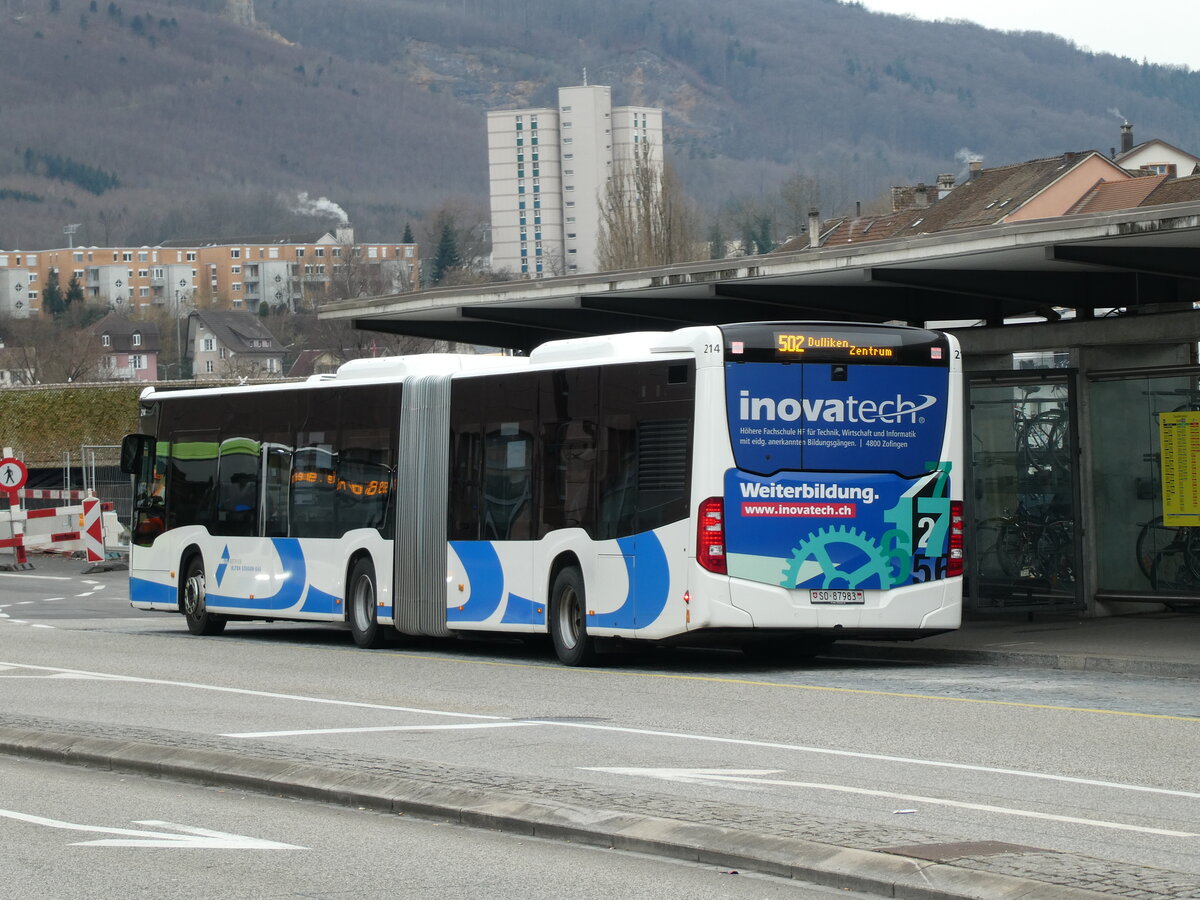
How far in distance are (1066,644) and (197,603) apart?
11.0 meters

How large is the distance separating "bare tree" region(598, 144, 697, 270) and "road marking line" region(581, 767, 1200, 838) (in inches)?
2331

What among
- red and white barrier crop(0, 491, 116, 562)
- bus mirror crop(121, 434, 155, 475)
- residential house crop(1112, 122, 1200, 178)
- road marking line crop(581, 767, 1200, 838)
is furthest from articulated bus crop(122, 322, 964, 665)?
residential house crop(1112, 122, 1200, 178)

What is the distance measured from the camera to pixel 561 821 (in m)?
8.35

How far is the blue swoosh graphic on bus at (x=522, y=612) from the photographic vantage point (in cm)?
1797

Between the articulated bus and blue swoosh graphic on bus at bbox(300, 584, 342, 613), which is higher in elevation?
the articulated bus

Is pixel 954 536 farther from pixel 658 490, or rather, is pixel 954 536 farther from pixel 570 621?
pixel 570 621

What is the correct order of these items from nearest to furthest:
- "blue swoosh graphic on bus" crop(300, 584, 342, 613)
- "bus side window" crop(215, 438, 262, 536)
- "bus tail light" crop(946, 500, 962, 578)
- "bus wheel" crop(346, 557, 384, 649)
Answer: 1. "bus tail light" crop(946, 500, 962, 578)
2. "bus wheel" crop(346, 557, 384, 649)
3. "blue swoosh graphic on bus" crop(300, 584, 342, 613)
4. "bus side window" crop(215, 438, 262, 536)

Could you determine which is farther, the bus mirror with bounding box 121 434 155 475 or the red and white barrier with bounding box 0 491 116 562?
the red and white barrier with bounding box 0 491 116 562

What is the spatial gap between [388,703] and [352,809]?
5.13m

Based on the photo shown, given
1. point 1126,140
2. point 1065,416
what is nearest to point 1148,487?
point 1065,416

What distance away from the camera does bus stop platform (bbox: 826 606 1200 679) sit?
51.1 ft

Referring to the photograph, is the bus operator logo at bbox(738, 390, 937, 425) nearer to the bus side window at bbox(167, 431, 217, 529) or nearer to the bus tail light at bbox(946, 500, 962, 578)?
the bus tail light at bbox(946, 500, 962, 578)

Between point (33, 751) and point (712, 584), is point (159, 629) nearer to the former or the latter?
point (712, 584)

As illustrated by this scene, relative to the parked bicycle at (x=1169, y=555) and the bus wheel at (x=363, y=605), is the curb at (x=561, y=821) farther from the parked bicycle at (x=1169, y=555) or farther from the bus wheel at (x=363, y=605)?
the parked bicycle at (x=1169, y=555)
